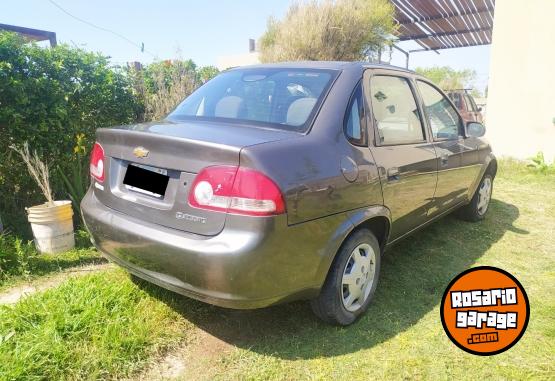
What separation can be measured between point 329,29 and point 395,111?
1133cm

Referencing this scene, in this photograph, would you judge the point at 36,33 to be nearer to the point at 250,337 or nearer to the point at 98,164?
the point at 98,164

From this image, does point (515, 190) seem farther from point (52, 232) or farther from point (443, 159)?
point (52, 232)

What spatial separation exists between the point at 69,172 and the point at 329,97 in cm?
337

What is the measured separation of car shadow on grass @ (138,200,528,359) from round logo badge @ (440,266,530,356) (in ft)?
1.00

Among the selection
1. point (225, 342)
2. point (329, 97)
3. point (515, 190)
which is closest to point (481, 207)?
point (515, 190)

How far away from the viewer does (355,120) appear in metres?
2.61

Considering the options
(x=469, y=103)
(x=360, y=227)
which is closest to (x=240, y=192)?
(x=360, y=227)

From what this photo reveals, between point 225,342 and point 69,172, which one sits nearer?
point 225,342

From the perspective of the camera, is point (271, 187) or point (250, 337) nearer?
point (271, 187)

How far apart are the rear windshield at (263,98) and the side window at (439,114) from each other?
1272 mm

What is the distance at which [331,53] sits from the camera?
532 inches

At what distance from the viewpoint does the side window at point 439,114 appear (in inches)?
141

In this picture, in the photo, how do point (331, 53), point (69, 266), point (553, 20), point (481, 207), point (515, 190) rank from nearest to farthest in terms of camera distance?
point (69, 266), point (481, 207), point (515, 190), point (553, 20), point (331, 53)

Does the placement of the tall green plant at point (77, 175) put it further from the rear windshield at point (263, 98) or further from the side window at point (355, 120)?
the side window at point (355, 120)
